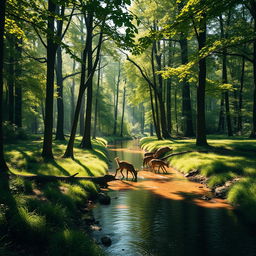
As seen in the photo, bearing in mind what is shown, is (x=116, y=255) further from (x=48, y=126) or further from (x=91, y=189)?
(x=48, y=126)

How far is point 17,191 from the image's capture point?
7367 mm

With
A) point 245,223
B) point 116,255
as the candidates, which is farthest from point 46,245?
point 245,223

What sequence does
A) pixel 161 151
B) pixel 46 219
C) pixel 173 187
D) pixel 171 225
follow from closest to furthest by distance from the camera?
pixel 46 219, pixel 171 225, pixel 173 187, pixel 161 151

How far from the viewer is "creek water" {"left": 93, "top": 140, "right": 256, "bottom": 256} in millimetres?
5649

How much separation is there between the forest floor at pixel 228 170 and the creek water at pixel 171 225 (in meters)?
0.53

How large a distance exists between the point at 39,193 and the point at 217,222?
5.76 m

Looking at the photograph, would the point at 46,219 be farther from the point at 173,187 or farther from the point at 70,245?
the point at 173,187

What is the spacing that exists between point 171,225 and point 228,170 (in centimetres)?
614

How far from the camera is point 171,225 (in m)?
7.04

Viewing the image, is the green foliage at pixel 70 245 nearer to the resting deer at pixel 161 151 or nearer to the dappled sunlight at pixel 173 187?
the dappled sunlight at pixel 173 187

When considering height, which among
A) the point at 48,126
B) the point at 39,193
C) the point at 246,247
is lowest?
the point at 246,247

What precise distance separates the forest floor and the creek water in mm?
526

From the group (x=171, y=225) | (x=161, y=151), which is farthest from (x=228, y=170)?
(x=161, y=151)

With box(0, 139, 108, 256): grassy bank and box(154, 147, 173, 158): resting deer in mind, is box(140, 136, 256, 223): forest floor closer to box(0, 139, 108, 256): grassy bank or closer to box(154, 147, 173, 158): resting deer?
box(154, 147, 173, 158): resting deer
